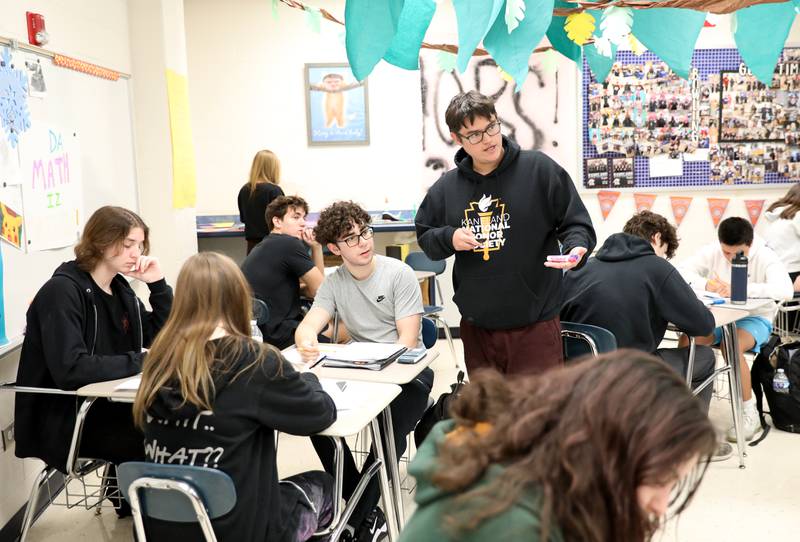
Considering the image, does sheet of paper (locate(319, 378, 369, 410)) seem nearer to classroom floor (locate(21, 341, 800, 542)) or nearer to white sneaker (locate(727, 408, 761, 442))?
classroom floor (locate(21, 341, 800, 542))

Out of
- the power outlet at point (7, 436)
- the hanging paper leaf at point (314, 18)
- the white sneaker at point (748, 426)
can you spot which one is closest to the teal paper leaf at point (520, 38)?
the hanging paper leaf at point (314, 18)

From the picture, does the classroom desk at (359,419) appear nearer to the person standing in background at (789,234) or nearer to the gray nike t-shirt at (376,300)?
the gray nike t-shirt at (376,300)

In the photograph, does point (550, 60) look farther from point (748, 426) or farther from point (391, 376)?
point (748, 426)

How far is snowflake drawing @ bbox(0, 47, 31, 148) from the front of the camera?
2.88 metres

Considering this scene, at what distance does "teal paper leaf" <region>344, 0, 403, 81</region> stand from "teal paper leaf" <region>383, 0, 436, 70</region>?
0.22 ft

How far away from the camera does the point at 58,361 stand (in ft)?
8.38

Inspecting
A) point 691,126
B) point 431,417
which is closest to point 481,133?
point 431,417

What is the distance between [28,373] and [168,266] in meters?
2.03

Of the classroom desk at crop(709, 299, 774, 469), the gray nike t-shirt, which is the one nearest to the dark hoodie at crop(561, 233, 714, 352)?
the classroom desk at crop(709, 299, 774, 469)

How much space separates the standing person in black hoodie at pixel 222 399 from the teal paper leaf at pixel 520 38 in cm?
102

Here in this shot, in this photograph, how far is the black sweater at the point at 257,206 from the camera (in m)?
5.48

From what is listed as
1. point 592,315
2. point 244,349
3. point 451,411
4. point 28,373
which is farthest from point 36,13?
point 451,411

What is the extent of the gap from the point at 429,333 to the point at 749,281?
187cm

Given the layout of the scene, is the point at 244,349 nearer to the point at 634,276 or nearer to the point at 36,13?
the point at 634,276
